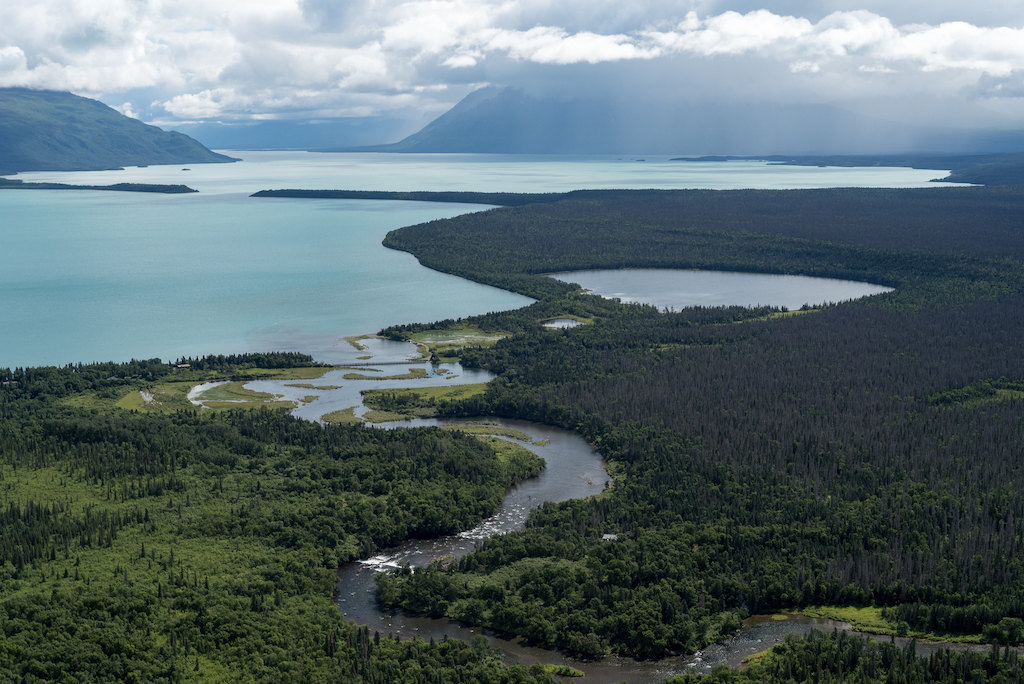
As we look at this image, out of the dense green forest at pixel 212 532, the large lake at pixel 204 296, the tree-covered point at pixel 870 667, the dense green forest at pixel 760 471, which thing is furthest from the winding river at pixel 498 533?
the large lake at pixel 204 296

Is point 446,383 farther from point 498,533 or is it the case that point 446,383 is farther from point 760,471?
point 760,471

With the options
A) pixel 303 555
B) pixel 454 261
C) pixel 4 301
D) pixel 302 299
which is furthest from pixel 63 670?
pixel 454 261

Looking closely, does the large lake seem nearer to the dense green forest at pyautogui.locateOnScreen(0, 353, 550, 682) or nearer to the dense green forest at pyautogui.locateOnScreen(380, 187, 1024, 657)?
the dense green forest at pyautogui.locateOnScreen(380, 187, 1024, 657)

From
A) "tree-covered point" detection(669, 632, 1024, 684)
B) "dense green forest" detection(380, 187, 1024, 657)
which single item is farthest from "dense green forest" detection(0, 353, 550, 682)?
"tree-covered point" detection(669, 632, 1024, 684)

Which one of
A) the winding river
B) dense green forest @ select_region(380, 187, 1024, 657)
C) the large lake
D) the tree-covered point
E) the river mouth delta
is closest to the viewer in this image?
the tree-covered point

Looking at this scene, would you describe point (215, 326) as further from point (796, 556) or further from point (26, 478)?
point (796, 556)

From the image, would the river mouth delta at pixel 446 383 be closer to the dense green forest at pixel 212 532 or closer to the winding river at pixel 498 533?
the winding river at pixel 498 533

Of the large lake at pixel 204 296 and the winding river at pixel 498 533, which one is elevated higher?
the large lake at pixel 204 296
